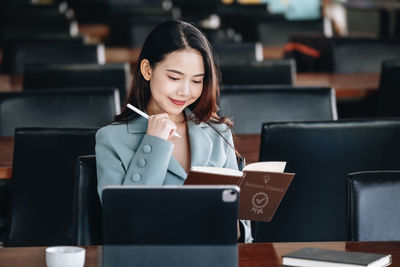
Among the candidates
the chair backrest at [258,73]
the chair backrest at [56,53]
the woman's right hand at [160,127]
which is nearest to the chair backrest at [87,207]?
the woman's right hand at [160,127]

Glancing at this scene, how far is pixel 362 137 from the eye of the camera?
2.44 m

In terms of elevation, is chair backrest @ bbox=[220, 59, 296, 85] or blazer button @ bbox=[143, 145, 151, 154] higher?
chair backrest @ bbox=[220, 59, 296, 85]

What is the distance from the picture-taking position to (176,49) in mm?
1988

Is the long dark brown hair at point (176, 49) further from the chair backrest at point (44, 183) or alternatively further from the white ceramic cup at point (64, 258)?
the white ceramic cup at point (64, 258)

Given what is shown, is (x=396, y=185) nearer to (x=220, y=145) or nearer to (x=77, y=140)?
(x=220, y=145)

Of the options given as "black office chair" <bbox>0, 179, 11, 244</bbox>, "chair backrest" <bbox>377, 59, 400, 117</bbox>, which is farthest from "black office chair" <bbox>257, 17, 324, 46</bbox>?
"black office chair" <bbox>0, 179, 11, 244</bbox>

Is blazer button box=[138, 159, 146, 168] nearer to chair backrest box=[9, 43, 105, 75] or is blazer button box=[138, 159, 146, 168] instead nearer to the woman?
the woman

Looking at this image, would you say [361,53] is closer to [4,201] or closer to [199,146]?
[4,201]

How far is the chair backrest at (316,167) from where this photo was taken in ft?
7.92

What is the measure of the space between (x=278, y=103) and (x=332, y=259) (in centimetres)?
172

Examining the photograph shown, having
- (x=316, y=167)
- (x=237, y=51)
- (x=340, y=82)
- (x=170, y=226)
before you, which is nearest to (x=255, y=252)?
(x=170, y=226)

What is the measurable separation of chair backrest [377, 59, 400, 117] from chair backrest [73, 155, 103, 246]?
229cm

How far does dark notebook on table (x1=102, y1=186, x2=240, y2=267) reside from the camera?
1.38 metres

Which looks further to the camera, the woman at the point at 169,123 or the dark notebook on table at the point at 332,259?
the woman at the point at 169,123
